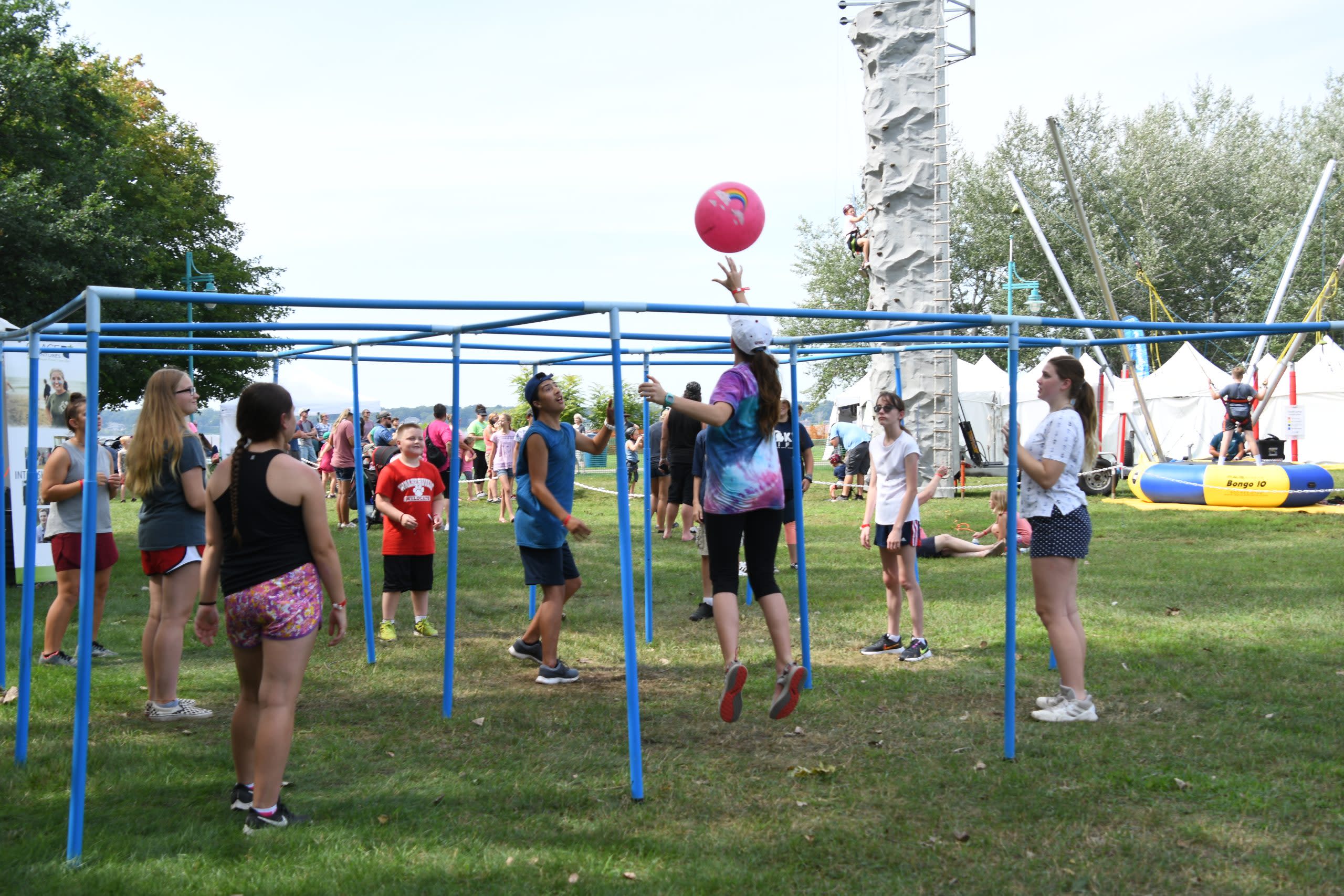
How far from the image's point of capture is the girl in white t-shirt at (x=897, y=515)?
7.18m

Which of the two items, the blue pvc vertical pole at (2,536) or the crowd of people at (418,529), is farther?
the blue pvc vertical pole at (2,536)

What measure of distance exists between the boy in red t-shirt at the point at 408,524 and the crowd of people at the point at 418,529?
0.06 ft

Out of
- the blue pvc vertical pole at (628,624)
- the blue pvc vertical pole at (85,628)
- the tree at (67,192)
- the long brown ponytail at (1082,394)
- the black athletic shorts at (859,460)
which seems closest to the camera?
the blue pvc vertical pole at (85,628)

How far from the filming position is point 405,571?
27.6 feet

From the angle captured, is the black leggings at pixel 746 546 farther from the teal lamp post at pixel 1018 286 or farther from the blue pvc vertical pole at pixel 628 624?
the teal lamp post at pixel 1018 286

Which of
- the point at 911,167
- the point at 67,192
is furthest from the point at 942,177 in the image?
the point at 67,192

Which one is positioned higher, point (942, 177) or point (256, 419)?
point (942, 177)

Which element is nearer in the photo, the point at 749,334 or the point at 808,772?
the point at 808,772

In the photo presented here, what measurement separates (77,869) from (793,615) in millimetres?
6188

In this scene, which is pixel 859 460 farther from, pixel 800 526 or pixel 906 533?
pixel 800 526

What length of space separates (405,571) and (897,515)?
3.82m

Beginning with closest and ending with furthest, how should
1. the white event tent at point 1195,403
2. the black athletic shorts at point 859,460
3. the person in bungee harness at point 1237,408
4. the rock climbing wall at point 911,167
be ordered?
the black athletic shorts at point 859,460, the rock climbing wall at point 911,167, the person in bungee harness at point 1237,408, the white event tent at point 1195,403

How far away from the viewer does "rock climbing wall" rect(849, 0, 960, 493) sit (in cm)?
1695

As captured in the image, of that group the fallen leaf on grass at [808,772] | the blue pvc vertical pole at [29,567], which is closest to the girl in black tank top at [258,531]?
the blue pvc vertical pole at [29,567]
